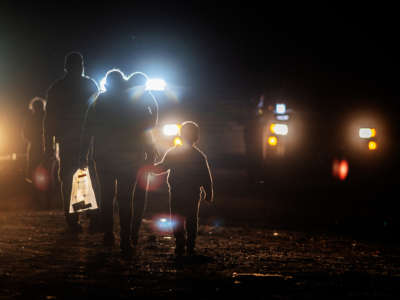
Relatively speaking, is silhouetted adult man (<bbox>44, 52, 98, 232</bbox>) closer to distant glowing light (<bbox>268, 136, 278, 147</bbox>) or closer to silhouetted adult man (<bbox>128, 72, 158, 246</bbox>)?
silhouetted adult man (<bbox>128, 72, 158, 246</bbox>)

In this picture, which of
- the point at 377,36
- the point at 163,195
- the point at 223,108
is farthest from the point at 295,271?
the point at 223,108

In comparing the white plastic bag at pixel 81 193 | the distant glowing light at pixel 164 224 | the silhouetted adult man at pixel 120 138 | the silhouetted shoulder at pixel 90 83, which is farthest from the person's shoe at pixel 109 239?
the silhouetted shoulder at pixel 90 83

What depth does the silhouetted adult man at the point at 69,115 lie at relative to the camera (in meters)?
8.55

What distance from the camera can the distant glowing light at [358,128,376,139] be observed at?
15.4m

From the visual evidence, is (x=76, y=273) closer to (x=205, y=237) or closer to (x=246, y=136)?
(x=205, y=237)

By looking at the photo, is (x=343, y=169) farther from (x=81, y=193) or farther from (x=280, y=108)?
(x=81, y=193)

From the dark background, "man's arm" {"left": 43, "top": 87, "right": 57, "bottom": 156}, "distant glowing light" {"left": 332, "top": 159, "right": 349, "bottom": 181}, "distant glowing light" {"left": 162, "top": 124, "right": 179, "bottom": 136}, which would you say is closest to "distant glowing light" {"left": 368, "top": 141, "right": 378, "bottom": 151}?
"distant glowing light" {"left": 332, "top": 159, "right": 349, "bottom": 181}

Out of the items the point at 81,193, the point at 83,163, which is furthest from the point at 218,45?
the point at 83,163

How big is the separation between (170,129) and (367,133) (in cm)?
461

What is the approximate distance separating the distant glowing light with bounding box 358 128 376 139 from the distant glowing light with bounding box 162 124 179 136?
13.9ft

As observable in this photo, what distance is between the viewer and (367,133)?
50.8 ft

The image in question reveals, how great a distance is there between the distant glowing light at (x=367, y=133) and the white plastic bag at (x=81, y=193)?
889 cm

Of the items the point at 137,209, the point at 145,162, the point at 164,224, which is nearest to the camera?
the point at 145,162

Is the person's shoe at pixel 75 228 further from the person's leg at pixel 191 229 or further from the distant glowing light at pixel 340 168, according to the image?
the distant glowing light at pixel 340 168
